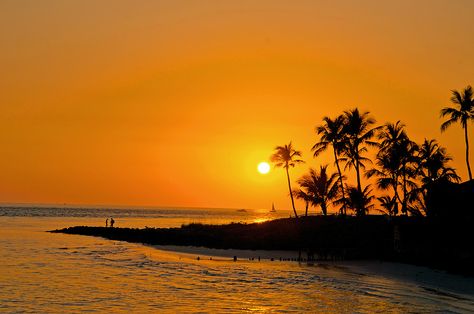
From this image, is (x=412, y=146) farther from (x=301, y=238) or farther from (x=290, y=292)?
(x=290, y=292)

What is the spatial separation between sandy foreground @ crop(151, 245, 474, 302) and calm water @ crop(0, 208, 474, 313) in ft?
0.26

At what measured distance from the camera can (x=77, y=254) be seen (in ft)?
184

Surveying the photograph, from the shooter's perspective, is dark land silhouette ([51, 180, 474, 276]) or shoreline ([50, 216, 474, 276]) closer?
shoreline ([50, 216, 474, 276])

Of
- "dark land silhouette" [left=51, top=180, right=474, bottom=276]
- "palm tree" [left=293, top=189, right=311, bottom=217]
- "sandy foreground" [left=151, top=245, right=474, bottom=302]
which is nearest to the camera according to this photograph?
"sandy foreground" [left=151, top=245, right=474, bottom=302]

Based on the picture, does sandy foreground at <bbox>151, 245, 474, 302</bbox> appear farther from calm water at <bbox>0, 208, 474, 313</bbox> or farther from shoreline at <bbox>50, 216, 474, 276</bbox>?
shoreline at <bbox>50, 216, 474, 276</bbox>

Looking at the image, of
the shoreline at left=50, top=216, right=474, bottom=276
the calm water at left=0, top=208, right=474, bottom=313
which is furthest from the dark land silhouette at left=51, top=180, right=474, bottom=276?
the calm water at left=0, top=208, right=474, bottom=313

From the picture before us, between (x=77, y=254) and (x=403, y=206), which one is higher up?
(x=403, y=206)

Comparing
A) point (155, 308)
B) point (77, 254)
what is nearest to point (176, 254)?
point (77, 254)

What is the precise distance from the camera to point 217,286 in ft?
119

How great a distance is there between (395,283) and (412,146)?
117 feet

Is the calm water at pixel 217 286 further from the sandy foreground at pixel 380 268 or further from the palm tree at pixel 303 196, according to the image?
the palm tree at pixel 303 196

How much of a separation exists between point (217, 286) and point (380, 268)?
16.5 m

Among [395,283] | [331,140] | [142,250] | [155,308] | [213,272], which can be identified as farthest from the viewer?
[331,140]

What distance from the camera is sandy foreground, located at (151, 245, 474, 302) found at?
117ft
